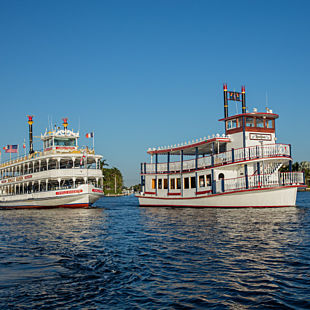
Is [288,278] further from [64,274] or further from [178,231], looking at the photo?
[178,231]

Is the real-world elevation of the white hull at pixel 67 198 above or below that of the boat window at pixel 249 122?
below

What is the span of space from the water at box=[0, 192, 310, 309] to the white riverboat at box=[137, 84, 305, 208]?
1315 cm

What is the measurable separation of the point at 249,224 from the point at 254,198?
11.2 meters

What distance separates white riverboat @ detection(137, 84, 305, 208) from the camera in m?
28.8

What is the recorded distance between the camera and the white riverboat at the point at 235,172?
2878 centimetres

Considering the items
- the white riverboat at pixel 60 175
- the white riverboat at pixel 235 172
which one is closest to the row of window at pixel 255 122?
the white riverboat at pixel 235 172

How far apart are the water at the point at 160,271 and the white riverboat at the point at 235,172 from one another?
1315 cm

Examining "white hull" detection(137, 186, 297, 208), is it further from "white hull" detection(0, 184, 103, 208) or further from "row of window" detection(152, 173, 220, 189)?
"white hull" detection(0, 184, 103, 208)

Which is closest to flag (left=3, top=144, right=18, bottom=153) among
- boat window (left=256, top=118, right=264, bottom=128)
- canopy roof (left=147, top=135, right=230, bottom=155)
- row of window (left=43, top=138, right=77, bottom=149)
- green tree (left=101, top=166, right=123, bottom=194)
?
row of window (left=43, top=138, right=77, bottom=149)

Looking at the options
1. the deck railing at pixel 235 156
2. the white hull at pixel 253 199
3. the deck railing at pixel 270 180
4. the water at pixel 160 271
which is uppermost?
the deck railing at pixel 235 156

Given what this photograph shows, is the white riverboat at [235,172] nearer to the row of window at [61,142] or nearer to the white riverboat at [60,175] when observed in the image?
the white riverboat at [60,175]

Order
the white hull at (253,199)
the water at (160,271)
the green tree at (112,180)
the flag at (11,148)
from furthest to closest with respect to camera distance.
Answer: the green tree at (112,180) → the flag at (11,148) → the white hull at (253,199) → the water at (160,271)

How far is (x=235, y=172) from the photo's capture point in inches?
1268

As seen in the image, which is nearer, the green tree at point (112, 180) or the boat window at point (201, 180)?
the boat window at point (201, 180)
